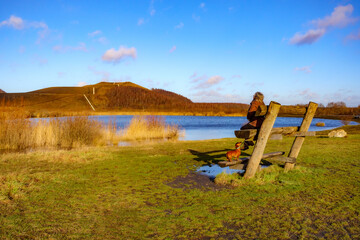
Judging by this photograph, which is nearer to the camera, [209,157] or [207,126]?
[209,157]

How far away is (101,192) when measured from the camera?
230 inches

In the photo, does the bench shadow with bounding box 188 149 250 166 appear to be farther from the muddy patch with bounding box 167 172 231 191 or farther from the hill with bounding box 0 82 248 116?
the hill with bounding box 0 82 248 116

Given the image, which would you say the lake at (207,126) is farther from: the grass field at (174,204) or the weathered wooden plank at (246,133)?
the weathered wooden plank at (246,133)

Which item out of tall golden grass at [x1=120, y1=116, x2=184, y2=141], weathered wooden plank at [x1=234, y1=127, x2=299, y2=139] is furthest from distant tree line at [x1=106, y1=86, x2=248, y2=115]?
weathered wooden plank at [x1=234, y1=127, x2=299, y2=139]

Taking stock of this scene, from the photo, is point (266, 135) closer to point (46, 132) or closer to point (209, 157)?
point (209, 157)

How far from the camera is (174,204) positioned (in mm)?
5086

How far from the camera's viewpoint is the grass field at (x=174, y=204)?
383cm

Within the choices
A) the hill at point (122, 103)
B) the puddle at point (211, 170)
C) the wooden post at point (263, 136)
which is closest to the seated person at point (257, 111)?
the wooden post at point (263, 136)

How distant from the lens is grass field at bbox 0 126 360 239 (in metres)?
3.83

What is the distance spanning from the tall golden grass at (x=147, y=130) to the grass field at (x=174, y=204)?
36.4ft

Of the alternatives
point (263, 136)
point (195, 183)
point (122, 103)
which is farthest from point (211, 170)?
point (122, 103)

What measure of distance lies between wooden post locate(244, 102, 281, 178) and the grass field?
250mm

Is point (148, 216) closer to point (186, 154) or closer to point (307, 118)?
point (307, 118)

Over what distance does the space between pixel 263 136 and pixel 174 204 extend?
2.63m
